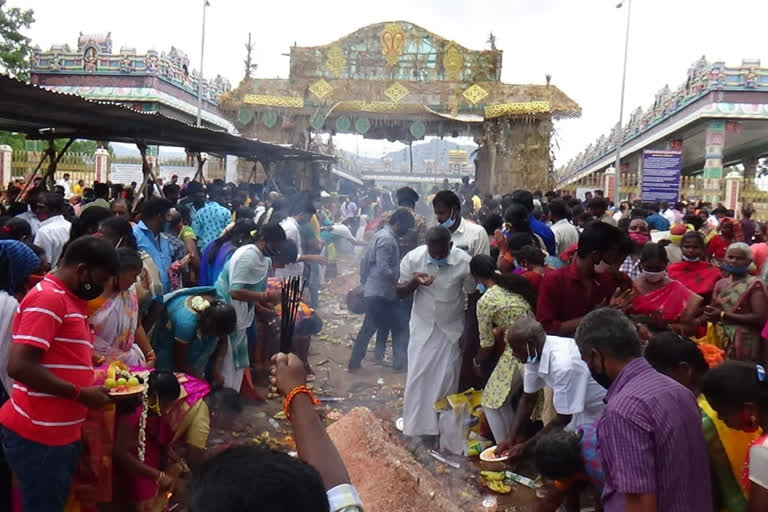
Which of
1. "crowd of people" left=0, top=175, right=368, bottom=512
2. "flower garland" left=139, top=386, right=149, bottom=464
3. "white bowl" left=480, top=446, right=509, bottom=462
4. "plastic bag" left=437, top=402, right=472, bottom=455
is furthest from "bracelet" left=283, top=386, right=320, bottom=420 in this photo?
"plastic bag" left=437, top=402, right=472, bottom=455

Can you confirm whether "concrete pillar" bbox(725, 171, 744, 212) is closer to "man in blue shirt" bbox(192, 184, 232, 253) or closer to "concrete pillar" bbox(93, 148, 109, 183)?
"man in blue shirt" bbox(192, 184, 232, 253)

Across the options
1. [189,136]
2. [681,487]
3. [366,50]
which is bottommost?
[681,487]

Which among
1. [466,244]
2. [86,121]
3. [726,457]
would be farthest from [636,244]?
[86,121]

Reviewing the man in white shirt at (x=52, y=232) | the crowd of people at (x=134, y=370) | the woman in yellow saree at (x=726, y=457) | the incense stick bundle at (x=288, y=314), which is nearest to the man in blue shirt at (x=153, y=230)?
the crowd of people at (x=134, y=370)

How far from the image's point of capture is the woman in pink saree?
4.27m

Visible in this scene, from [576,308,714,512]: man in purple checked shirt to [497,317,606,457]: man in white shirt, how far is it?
5.53ft

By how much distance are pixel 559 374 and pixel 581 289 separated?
562mm

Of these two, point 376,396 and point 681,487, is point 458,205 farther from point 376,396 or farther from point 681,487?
point 681,487

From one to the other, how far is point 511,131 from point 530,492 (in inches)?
630

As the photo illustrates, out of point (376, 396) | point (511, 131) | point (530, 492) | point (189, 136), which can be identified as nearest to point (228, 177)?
point (511, 131)

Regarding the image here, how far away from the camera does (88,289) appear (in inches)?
110

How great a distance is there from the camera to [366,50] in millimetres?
19844

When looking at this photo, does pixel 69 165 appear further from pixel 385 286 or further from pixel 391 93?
pixel 385 286

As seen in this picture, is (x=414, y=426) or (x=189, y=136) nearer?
(x=414, y=426)
